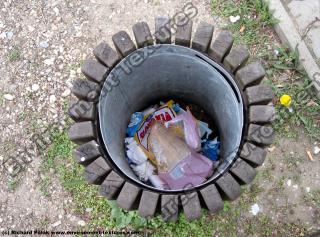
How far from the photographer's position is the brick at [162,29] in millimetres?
2807

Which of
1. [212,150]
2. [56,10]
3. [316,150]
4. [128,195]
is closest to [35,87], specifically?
[56,10]

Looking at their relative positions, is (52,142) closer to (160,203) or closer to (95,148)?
(95,148)

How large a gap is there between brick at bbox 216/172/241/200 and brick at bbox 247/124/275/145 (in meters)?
0.27

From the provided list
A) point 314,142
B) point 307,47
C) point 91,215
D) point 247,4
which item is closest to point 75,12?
point 247,4

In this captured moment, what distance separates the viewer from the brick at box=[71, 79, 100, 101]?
272 centimetres

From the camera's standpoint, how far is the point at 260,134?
8.63ft

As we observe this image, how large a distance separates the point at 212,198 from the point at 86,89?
40.0 inches

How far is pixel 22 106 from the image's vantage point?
13.1 feet

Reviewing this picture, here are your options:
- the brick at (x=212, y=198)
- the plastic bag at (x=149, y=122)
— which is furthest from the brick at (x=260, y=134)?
the plastic bag at (x=149, y=122)

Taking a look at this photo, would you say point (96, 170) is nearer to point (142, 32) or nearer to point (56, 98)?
point (142, 32)

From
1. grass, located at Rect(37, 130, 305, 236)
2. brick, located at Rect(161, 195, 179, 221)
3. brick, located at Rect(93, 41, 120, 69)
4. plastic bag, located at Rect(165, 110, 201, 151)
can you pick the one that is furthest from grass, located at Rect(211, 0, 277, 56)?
brick, located at Rect(161, 195, 179, 221)

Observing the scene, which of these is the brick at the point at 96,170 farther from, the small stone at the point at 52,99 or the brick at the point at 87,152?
the small stone at the point at 52,99

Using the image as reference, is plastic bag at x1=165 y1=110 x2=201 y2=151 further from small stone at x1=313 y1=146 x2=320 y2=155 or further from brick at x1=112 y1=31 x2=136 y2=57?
small stone at x1=313 y1=146 x2=320 y2=155

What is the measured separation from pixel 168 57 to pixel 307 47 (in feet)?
5.12
